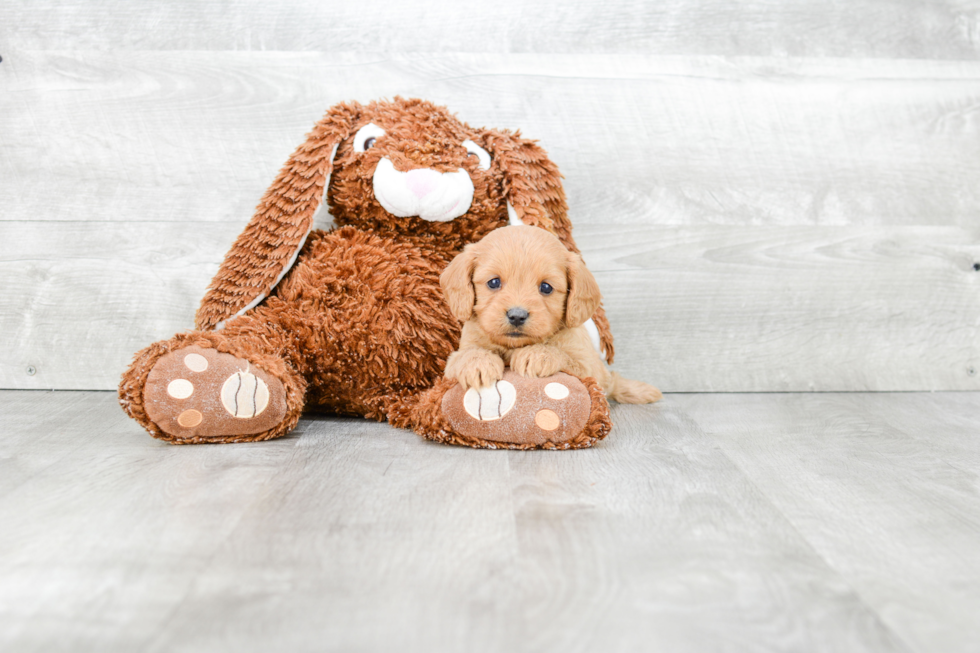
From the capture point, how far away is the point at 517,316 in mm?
938

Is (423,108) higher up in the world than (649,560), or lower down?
higher up

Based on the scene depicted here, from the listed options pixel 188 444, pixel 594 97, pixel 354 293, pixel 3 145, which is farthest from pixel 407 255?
pixel 3 145

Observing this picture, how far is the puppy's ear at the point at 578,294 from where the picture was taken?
0.98m

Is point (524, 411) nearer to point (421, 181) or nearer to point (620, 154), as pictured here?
point (421, 181)

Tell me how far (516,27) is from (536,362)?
0.71m

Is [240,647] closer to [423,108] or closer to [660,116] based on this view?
[423,108]

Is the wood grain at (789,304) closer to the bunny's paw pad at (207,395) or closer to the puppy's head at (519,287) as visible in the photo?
the puppy's head at (519,287)

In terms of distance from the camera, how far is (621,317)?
4.63 ft

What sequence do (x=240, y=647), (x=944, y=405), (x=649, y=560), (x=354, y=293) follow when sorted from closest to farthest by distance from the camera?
(x=240, y=647)
(x=649, y=560)
(x=354, y=293)
(x=944, y=405)

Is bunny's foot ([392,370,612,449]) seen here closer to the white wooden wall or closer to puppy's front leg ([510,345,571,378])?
puppy's front leg ([510,345,571,378])

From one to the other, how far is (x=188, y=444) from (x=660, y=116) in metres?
0.96

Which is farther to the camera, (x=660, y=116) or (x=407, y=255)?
(x=660, y=116)

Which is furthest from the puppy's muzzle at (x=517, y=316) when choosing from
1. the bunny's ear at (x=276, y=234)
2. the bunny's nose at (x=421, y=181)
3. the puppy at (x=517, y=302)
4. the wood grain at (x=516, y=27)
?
the wood grain at (x=516, y=27)

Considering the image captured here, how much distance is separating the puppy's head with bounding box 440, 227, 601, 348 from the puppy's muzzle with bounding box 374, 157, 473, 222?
0.41 ft
